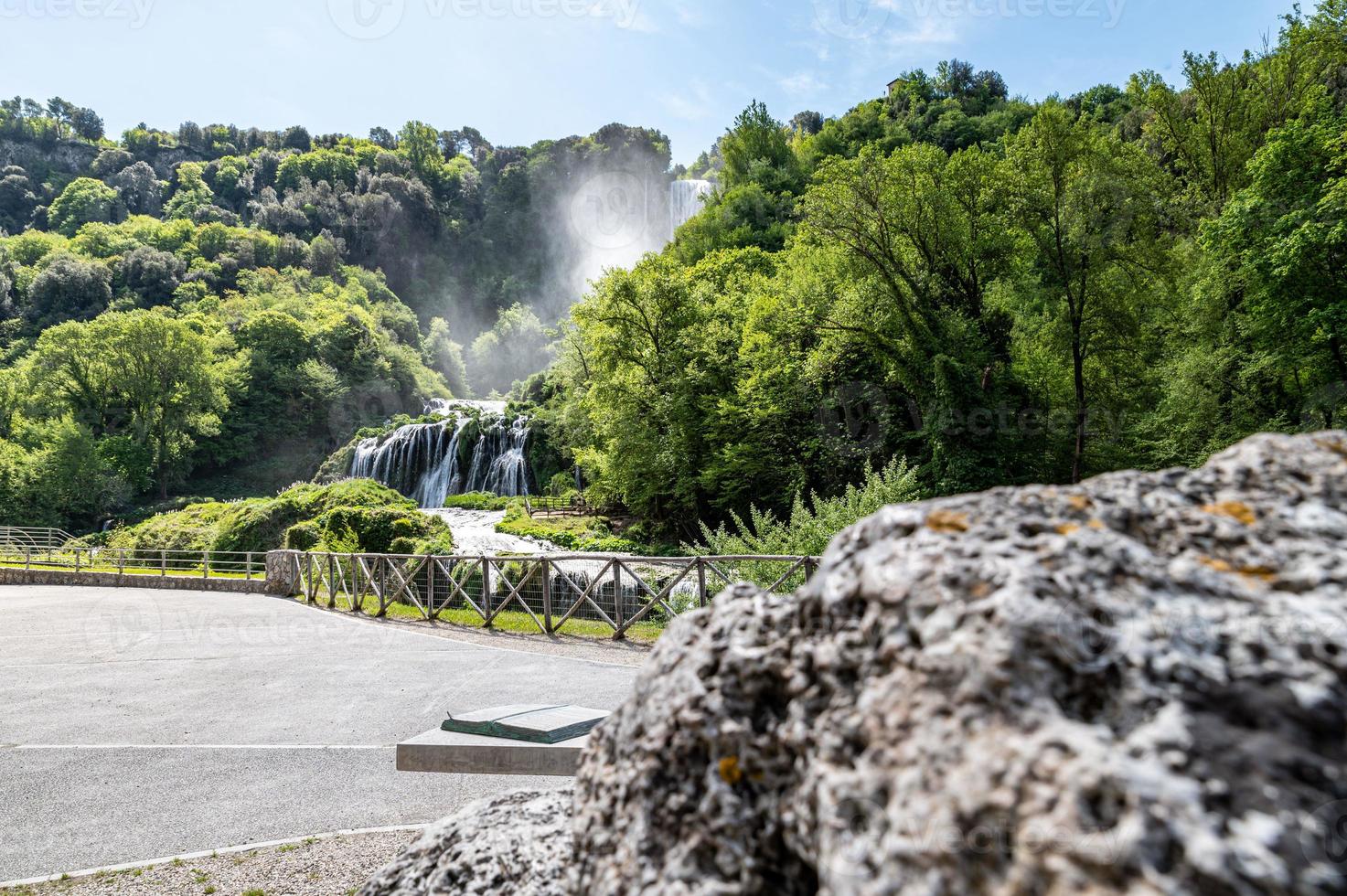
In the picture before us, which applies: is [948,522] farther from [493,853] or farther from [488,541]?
[488,541]

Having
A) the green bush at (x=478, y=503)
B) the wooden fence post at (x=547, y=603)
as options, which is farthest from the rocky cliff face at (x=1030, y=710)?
the green bush at (x=478, y=503)

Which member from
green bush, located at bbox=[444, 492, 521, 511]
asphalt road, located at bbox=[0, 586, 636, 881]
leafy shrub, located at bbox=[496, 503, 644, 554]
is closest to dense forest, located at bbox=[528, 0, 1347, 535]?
leafy shrub, located at bbox=[496, 503, 644, 554]

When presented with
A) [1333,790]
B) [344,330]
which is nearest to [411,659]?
[1333,790]

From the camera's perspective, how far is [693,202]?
265 ft

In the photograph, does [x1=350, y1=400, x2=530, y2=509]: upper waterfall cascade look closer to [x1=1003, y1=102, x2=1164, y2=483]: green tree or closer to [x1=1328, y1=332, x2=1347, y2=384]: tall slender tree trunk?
[x1=1003, y1=102, x2=1164, y2=483]: green tree

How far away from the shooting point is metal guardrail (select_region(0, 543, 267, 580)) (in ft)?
91.8

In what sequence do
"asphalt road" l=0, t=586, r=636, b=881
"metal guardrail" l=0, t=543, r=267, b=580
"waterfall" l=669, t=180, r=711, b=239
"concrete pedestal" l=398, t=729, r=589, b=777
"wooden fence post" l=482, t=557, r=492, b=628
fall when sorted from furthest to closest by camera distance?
"waterfall" l=669, t=180, r=711, b=239 < "metal guardrail" l=0, t=543, r=267, b=580 < "wooden fence post" l=482, t=557, r=492, b=628 < "asphalt road" l=0, t=586, r=636, b=881 < "concrete pedestal" l=398, t=729, r=589, b=777

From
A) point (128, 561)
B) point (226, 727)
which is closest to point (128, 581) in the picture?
point (128, 561)

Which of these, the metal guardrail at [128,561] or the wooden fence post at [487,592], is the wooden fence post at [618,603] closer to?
the wooden fence post at [487,592]

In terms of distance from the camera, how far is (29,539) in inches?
1575

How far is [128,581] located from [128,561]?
6.37 m

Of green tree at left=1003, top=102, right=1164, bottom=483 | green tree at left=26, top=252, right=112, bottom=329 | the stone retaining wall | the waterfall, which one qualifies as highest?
the waterfall

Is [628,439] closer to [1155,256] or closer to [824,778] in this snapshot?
[1155,256]

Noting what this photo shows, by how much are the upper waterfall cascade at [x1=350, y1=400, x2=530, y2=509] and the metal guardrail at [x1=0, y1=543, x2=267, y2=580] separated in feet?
40.6
